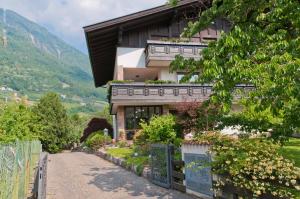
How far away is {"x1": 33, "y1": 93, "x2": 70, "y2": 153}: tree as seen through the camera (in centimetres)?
3897

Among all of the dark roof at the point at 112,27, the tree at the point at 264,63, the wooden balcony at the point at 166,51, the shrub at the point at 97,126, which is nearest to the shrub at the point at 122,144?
the wooden balcony at the point at 166,51

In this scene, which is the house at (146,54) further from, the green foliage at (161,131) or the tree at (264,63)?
the tree at (264,63)

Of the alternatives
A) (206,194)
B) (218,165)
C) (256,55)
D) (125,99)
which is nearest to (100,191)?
(206,194)

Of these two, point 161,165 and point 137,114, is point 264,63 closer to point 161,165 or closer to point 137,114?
point 161,165

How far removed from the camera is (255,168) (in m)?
7.15

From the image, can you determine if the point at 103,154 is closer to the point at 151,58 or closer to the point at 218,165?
the point at 151,58

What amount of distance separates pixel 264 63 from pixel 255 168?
226 cm

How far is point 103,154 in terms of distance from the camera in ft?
75.4

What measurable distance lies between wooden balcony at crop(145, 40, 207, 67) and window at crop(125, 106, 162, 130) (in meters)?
3.69

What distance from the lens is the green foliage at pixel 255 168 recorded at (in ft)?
21.9

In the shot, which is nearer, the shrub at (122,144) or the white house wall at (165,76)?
the shrub at (122,144)

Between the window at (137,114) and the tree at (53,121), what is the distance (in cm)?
1480

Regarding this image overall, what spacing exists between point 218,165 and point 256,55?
295cm

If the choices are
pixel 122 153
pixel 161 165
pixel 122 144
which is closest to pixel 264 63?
pixel 161 165
